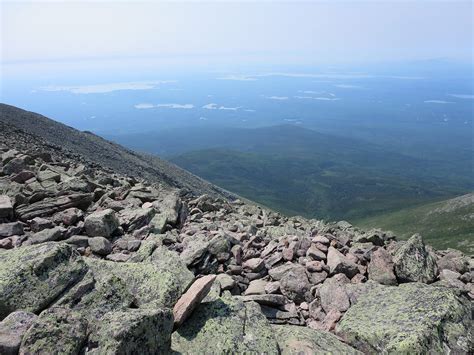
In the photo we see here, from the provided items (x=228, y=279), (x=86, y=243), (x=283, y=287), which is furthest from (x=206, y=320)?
(x=86, y=243)

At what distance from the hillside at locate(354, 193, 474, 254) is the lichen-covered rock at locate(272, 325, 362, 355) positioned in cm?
12440

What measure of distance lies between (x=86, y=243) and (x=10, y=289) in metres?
6.11

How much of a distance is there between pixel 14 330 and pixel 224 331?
4.81 meters

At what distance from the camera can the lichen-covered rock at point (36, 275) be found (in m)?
8.99

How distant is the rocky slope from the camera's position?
8.05 meters

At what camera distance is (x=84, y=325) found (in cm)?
790

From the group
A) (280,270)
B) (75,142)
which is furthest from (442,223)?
(280,270)

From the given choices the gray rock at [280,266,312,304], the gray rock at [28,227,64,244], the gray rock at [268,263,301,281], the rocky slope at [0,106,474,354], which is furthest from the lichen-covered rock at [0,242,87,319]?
the gray rock at [268,263,301,281]

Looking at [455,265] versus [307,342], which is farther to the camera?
[455,265]

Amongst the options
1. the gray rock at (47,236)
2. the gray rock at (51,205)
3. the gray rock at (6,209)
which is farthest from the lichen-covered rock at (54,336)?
the gray rock at (51,205)

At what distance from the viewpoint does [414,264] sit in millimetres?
13906

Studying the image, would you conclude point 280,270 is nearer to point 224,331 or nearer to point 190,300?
point 224,331

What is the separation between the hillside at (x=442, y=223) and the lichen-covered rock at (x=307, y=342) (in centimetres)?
12440

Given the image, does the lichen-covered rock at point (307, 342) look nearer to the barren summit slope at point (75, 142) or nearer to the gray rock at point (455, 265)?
the gray rock at point (455, 265)
